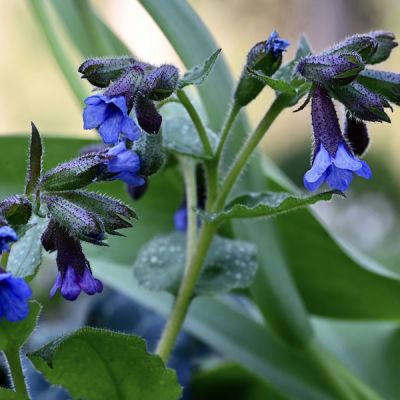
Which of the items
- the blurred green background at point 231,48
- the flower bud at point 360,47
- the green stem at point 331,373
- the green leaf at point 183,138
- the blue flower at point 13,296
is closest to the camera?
the blue flower at point 13,296

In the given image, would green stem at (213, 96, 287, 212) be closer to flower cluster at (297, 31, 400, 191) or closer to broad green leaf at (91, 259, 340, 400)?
flower cluster at (297, 31, 400, 191)

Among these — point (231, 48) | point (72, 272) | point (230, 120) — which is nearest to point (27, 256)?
point (72, 272)

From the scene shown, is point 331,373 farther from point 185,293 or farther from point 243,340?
point 185,293

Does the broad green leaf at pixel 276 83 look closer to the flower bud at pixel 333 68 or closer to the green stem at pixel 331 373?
the flower bud at pixel 333 68

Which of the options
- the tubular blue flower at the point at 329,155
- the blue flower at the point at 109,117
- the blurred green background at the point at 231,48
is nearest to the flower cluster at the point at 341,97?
the tubular blue flower at the point at 329,155

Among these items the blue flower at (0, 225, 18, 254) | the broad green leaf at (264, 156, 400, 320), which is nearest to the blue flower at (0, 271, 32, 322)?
the blue flower at (0, 225, 18, 254)

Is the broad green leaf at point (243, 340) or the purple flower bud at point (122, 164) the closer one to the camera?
the purple flower bud at point (122, 164)

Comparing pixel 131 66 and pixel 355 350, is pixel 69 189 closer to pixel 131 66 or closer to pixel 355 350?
pixel 131 66
